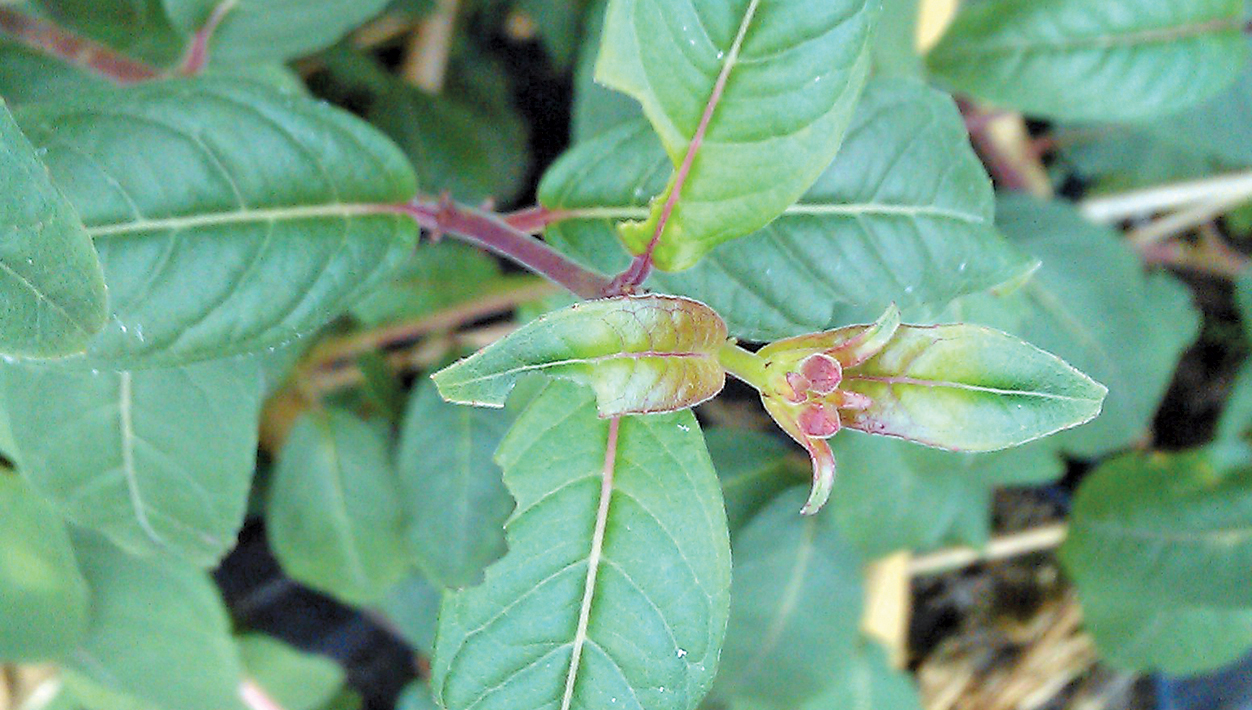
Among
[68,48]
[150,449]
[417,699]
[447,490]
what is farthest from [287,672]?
[68,48]

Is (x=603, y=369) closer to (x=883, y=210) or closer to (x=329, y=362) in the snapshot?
(x=883, y=210)

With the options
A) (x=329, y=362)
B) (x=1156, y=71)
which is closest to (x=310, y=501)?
(x=329, y=362)

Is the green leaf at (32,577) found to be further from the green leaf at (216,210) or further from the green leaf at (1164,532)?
the green leaf at (1164,532)

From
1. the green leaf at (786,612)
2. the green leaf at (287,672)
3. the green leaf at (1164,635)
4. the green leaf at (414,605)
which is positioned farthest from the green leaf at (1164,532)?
the green leaf at (287,672)

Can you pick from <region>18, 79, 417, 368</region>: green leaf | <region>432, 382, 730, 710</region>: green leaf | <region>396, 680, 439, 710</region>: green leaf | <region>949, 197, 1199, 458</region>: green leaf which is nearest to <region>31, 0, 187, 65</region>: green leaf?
<region>18, 79, 417, 368</region>: green leaf

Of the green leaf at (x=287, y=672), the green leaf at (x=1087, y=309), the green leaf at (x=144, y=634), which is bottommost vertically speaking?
the green leaf at (x=287, y=672)

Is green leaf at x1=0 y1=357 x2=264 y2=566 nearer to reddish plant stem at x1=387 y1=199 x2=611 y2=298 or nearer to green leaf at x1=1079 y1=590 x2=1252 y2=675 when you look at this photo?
reddish plant stem at x1=387 y1=199 x2=611 y2=298

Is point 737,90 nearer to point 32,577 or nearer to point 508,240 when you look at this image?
point 508,240
